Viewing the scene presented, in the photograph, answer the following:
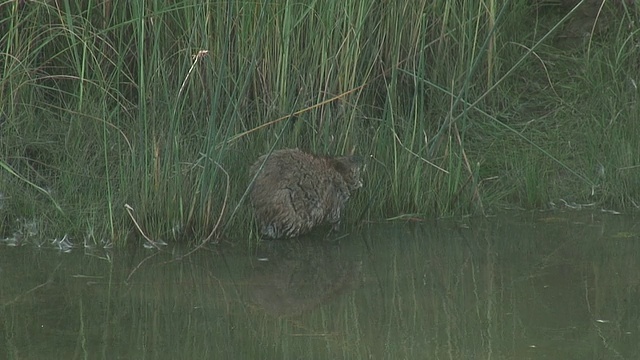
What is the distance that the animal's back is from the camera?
5859 millimetres

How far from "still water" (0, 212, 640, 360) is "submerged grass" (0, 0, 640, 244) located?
27 centimetres

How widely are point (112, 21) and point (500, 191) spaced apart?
90.7 inches

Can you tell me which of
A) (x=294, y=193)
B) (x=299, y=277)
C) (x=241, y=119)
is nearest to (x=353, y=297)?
(x=299, y=277)

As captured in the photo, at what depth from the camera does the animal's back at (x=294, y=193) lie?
231 inches

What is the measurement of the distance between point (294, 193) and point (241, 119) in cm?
55

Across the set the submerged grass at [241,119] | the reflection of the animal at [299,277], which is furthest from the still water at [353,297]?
the submerged grass at [241,119]

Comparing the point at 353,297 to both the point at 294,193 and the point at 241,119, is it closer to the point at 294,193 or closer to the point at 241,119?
the point at 294,193

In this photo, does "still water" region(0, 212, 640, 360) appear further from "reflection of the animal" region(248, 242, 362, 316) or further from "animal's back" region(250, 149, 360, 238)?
"animal's back" region(250, 149, 360, 238)

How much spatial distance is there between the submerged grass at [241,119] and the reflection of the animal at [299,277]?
0.34m

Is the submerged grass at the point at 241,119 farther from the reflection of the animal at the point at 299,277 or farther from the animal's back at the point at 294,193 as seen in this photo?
the reflection of the animal at the point at 299,277

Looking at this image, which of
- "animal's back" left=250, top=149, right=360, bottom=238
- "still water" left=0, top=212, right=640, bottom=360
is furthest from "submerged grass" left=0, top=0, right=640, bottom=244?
"still water" left=0, top=212, right=640, bottom=360

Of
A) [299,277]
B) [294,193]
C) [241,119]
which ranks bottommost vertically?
[299,277]

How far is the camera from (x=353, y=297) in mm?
5023

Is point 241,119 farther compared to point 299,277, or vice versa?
point 241,119
